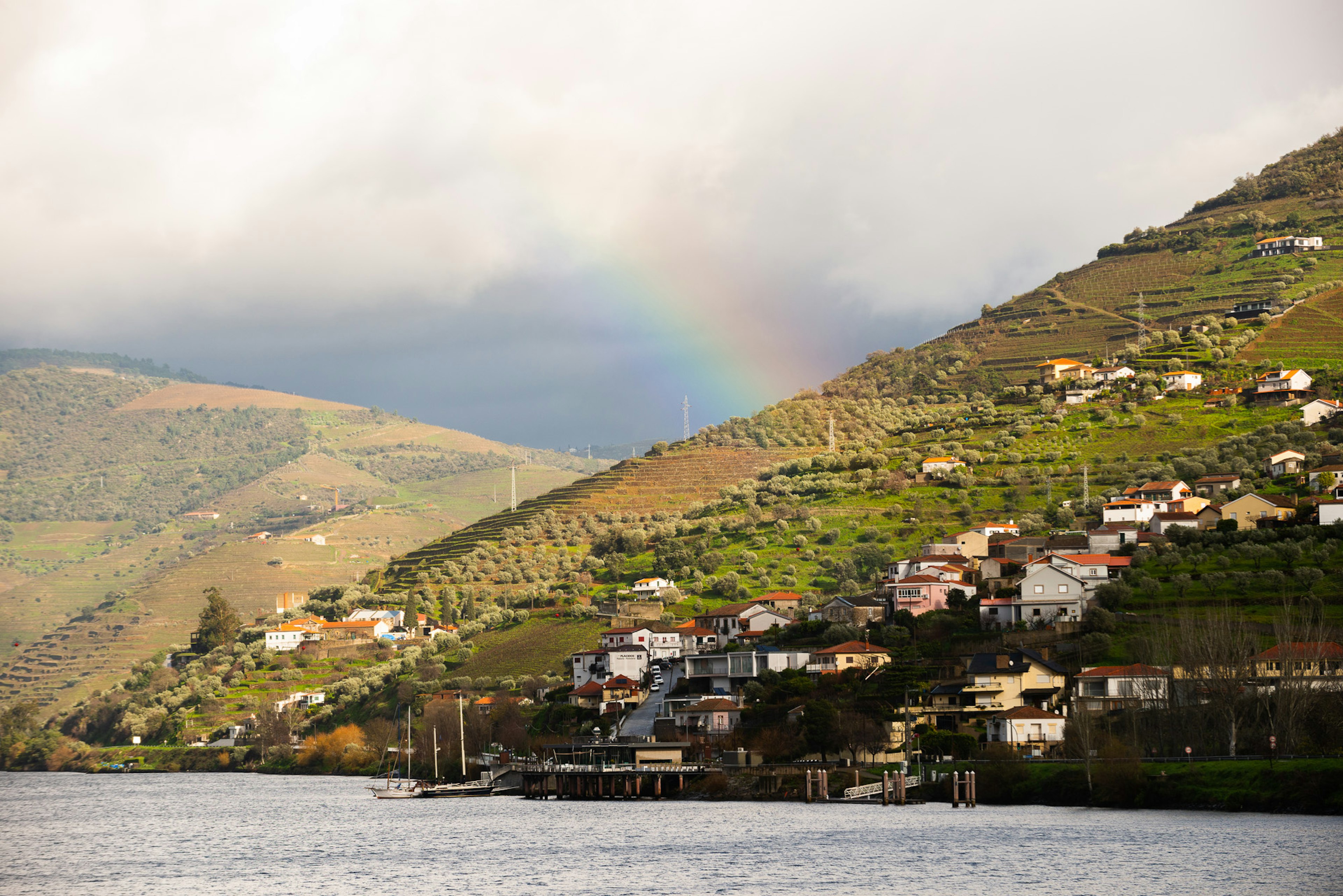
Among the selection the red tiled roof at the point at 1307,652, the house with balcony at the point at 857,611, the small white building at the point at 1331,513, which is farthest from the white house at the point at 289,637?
the red tiled roof at the point at 1307,652

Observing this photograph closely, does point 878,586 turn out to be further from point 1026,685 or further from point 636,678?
point 1026,685

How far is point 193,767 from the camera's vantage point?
159 metres

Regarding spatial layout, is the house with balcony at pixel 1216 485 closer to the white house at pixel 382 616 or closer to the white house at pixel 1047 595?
the white house at pixel 1047 595

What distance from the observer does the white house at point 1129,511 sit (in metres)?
119

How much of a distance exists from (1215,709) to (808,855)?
2449 cm

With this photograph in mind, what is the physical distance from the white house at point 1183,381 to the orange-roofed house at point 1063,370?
1637 centimetres

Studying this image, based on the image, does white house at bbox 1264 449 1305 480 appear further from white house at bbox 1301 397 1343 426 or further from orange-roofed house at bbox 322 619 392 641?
orange-roofed house at bbox 322 619 392 641

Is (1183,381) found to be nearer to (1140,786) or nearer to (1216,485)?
(1216,485)

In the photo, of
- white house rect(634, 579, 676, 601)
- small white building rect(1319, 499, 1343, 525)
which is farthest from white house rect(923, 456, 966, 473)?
small white building rect(1319, 499, 1343, 525)

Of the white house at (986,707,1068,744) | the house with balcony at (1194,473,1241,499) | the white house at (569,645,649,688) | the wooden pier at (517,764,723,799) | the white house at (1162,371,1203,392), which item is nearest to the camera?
the white house at (986,707,1068,744)

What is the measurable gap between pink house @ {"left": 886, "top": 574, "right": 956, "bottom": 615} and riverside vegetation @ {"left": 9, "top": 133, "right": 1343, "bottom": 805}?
294 cm

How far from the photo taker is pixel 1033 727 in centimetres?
8319

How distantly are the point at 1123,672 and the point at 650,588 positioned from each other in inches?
2785

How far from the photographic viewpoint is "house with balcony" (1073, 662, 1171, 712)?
76.6m
